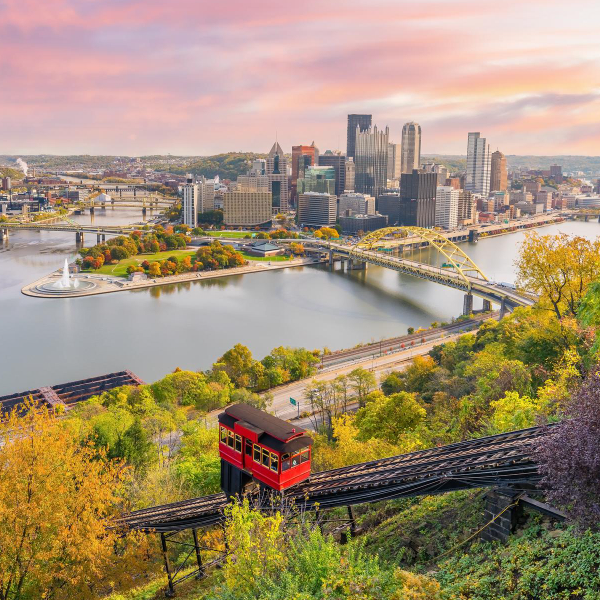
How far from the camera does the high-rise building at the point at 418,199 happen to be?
6556 centimetres

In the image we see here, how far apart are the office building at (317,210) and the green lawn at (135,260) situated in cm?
2100

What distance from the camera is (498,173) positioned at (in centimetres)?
10044

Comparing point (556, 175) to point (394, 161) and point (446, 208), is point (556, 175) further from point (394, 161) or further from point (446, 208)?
point (446, 208)

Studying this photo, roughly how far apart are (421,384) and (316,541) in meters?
12.3

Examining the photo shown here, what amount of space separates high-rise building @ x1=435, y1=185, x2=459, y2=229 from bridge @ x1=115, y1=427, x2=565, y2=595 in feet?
212

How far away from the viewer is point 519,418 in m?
6.72

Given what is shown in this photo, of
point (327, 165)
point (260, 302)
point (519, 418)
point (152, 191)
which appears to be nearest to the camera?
point (519, 418)

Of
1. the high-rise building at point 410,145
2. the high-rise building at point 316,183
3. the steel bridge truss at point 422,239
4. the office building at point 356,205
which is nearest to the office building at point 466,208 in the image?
the office building at point 356,205

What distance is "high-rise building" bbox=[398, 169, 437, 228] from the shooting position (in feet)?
215

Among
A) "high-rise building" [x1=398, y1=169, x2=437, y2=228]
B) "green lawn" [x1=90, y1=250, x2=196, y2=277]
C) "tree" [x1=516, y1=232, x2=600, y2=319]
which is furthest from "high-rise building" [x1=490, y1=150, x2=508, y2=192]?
"tree" [x1=516, y1=232, x2=600, y2=319]

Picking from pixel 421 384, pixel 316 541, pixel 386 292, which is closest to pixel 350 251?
pixel 386 292

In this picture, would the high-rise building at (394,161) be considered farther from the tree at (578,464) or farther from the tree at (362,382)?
the tree at (578,464)

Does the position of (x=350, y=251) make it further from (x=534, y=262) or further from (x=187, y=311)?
(x=534, y=262)

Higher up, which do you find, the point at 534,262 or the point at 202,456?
the point at 534,262
